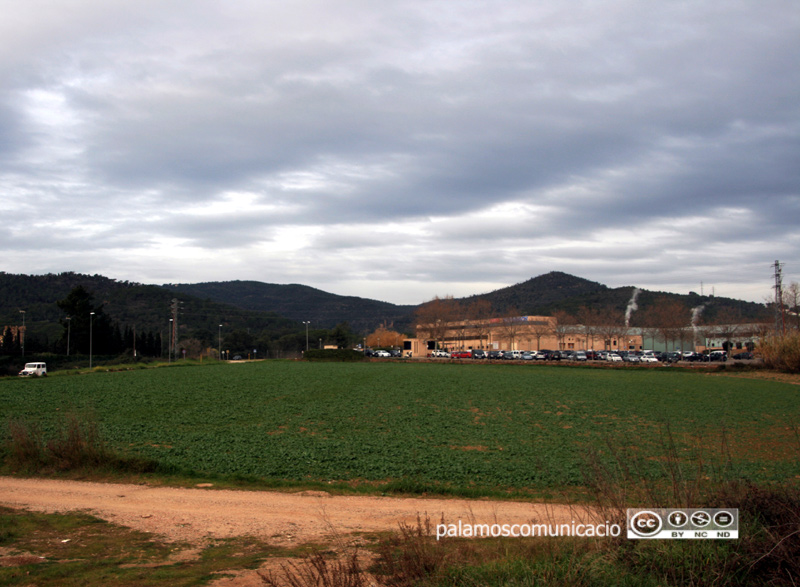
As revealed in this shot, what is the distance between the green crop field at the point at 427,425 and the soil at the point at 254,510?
1.74m

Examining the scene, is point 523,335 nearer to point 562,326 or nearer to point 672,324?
point 562,326

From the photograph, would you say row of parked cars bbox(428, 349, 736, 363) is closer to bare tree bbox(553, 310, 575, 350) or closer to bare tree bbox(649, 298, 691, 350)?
bare tree bbox(649, 298, 691, 350)

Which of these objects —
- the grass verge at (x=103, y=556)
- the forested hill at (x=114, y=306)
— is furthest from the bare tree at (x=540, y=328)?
the grass verge at (x=103, y=556)

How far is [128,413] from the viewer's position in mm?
28625

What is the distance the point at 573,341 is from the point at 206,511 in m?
126

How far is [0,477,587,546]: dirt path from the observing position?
10531 mm

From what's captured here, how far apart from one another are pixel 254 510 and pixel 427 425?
1421 centimetres

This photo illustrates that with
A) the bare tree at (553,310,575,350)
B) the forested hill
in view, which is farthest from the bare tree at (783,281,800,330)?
the forested hill

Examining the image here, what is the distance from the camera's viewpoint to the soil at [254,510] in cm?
1040

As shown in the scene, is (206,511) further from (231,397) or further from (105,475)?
(231,397)

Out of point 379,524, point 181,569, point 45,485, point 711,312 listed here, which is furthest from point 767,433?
point 711,312

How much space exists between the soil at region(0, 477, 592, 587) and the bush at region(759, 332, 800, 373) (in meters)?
59.4

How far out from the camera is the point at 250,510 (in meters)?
12.1

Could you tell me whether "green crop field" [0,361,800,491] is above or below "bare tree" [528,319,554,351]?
below
